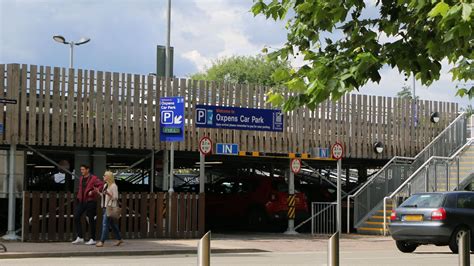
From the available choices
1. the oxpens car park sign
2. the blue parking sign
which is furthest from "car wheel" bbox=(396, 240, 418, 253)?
the oxpens car park sign

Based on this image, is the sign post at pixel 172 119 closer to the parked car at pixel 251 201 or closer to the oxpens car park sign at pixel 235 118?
the oxpens car park sign at pixel 235 118

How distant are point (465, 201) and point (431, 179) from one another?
8916 millimetres

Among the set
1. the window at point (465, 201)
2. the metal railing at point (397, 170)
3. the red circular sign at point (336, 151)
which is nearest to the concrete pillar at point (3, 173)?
the red circular sign at point (336, 151)

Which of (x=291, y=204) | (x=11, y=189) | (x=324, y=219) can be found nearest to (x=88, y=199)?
(x=11, y=189)

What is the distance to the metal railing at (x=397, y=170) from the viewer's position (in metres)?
26.3

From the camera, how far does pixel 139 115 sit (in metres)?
22.8

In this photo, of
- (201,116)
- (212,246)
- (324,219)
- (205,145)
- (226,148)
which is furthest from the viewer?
(324,219)

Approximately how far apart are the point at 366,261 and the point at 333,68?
9221 millimetres

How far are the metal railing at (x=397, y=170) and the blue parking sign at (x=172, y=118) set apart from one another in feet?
21.9

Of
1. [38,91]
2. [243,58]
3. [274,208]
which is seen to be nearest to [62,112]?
[38,91]

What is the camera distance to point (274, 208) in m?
25.4

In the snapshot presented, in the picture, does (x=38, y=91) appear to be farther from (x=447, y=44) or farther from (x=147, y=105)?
(x=447, y=44)

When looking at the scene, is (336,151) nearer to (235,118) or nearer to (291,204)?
(291,204)

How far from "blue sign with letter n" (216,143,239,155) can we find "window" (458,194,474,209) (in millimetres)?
7834
